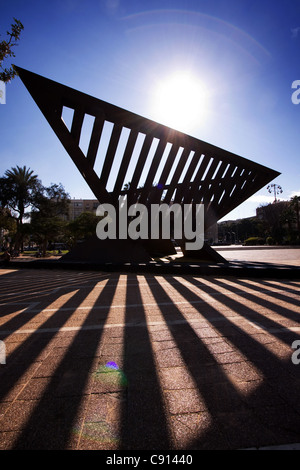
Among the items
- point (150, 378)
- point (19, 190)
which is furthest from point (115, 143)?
point (19, 190)

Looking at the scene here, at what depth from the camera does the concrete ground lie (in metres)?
1.65

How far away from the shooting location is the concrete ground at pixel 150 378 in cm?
165

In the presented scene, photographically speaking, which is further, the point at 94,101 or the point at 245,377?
the point at 94,101

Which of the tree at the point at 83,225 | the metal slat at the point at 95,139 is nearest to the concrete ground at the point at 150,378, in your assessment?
Result: the metal slat at the point at 95,139

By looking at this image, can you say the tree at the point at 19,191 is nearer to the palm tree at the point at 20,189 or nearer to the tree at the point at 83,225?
the palm tree at the point at 20,189

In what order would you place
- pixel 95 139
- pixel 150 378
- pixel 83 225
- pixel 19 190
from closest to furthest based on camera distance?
pixel 150 378, pixel 95 139, pixel 83 225, pixel 19 190

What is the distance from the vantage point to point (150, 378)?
237cm

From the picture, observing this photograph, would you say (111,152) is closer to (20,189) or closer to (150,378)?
(150,378)

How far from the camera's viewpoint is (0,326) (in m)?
4.04

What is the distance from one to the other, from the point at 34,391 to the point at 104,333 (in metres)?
1.49

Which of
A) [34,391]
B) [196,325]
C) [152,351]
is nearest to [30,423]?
[34,391]

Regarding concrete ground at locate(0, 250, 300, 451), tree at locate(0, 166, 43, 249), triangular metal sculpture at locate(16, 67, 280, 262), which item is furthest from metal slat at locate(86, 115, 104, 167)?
tree at locate(0, 166, 43, 249)

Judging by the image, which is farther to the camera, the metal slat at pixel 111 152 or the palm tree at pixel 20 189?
the palm tree at pixel 20 189

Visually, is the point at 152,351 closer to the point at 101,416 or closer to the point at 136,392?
the point at 136,392
